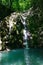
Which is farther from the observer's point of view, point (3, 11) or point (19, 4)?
point (19, 4)

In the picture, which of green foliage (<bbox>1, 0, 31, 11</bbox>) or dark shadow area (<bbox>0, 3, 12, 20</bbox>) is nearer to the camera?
dark shadow area (<bbox>0, 3, 12, 20</bbox>)

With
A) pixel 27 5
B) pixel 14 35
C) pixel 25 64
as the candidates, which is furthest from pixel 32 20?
pixel 25 64

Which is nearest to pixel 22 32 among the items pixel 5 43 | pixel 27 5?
pixel 5 43

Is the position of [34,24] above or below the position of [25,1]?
below

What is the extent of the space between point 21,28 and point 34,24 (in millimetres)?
1676

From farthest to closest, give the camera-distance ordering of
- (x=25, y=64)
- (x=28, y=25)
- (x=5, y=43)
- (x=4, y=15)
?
1. (x=4, y=15)
2. (x=28, y=25)
3. (x=5, y=43)
4. (x=25, y=64)

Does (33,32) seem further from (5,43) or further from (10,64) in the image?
(10,64)

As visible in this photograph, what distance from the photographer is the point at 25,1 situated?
39906 mm

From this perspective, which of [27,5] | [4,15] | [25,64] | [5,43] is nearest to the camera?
[25,64]

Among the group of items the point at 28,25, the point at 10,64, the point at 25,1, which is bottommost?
the point at 10,64

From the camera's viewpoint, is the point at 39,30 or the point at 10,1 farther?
the point at 10,1

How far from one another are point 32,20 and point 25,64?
11.9 m

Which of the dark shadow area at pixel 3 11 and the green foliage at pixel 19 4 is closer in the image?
the dark shadow area at pixel 3 11

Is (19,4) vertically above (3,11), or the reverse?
(19,4)
